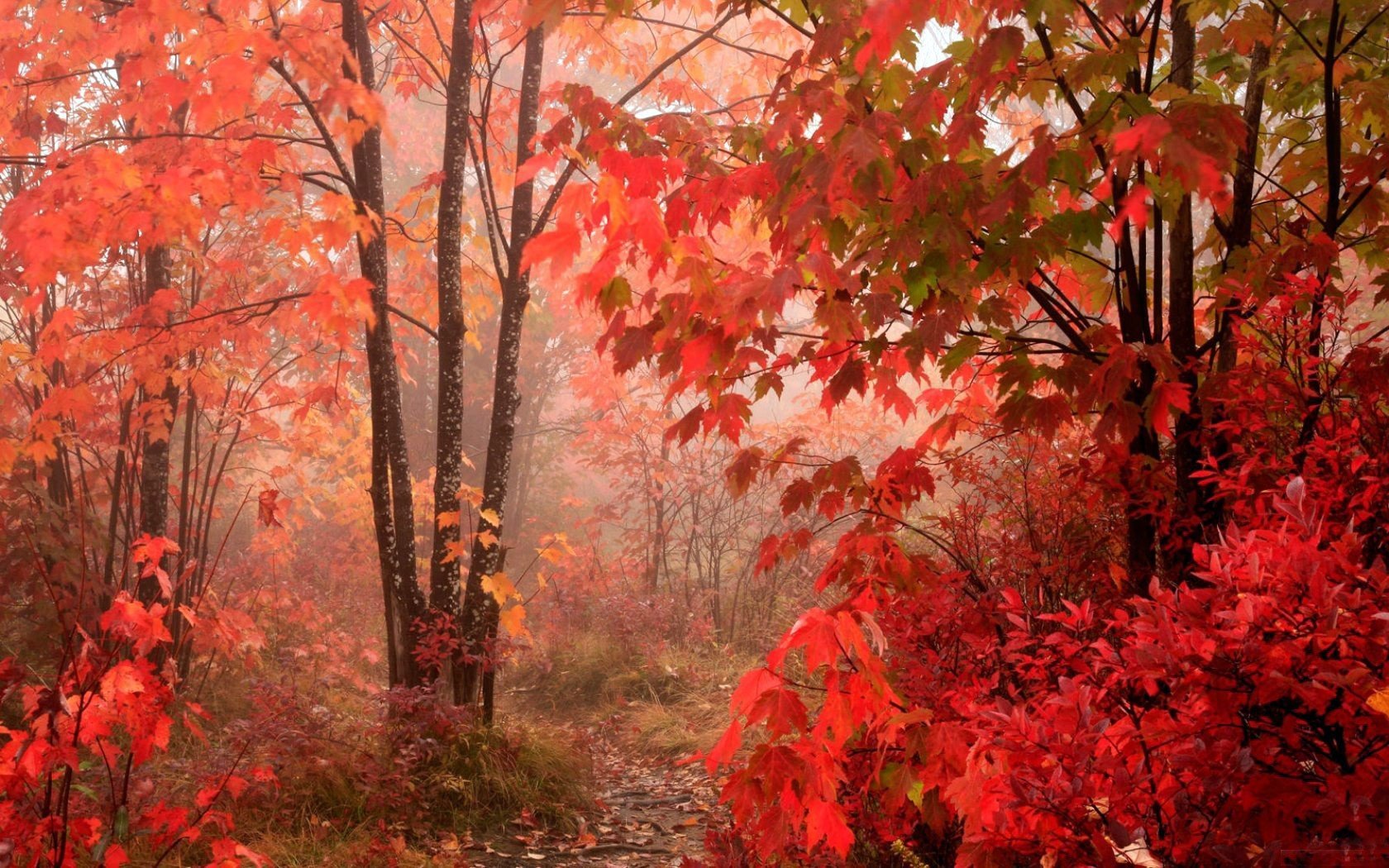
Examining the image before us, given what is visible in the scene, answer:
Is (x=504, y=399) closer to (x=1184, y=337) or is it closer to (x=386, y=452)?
(x=386, y=452)

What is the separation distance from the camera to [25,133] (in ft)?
19.1

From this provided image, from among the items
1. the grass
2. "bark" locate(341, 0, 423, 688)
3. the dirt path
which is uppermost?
"bark" locate(341, 0, 423, 688)

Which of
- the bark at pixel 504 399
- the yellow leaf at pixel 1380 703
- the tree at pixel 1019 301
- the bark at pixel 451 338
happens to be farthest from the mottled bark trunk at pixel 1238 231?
the bark at pixel 451 338

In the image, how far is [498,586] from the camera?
547 centimetres

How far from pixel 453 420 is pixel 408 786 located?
84.2 inches

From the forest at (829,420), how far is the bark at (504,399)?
0.13 feet

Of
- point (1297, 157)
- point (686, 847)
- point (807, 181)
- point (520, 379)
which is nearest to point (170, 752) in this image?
point (686, 847)

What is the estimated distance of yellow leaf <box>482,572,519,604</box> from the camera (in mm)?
5434

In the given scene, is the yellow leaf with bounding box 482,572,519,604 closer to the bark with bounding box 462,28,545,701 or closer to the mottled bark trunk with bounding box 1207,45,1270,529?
the bark with bounding box 462,28,545,701

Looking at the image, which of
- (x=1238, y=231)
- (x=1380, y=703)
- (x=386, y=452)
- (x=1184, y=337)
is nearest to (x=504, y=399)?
(x=386, y=452)

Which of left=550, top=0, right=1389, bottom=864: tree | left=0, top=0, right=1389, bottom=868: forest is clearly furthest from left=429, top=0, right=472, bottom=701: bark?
left=550, top=0, right=1389, bottom=864: tree

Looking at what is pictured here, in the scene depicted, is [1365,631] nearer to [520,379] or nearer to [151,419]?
[151,419]

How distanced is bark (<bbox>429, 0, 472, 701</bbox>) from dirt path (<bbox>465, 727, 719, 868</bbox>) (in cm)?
108

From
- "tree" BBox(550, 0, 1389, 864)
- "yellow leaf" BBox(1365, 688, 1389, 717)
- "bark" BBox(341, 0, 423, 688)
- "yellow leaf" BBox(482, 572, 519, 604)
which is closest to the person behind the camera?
"yellow leaf" BBox(1365, 688, 1389, 717)
